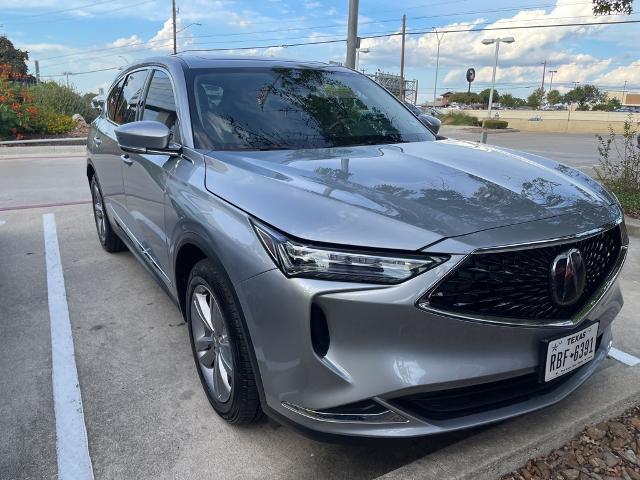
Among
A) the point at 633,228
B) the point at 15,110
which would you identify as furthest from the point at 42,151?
the point at 633,228

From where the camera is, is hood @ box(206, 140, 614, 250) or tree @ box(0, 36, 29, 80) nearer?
hood @ box(206, 140, 614, 250)

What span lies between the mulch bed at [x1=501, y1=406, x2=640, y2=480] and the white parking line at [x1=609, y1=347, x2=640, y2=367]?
0.72m

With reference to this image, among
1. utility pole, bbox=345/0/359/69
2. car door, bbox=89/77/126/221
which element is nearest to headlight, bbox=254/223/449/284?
car door, bbox=89/77/126/221

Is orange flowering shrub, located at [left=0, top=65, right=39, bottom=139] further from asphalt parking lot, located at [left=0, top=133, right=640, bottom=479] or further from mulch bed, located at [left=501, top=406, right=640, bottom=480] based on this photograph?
mulch bed, located at [left=501, top=406, right=640, bottom=480]

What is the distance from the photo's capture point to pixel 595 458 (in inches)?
87.5

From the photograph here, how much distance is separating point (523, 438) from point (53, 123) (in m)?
16.9

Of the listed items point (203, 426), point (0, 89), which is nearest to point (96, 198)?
point (203, 426)

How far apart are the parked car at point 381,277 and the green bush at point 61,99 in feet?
56.5

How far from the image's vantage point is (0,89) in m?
14.7

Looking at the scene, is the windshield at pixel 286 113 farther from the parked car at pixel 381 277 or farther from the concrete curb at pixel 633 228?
the concrete curb at pixel 633 228

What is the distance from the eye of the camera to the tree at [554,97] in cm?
10294

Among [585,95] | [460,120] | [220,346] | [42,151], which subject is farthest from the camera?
[585,95]

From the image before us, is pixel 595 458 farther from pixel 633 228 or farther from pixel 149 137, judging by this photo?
pixel 633 228

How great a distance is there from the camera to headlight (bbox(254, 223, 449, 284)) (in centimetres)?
182
